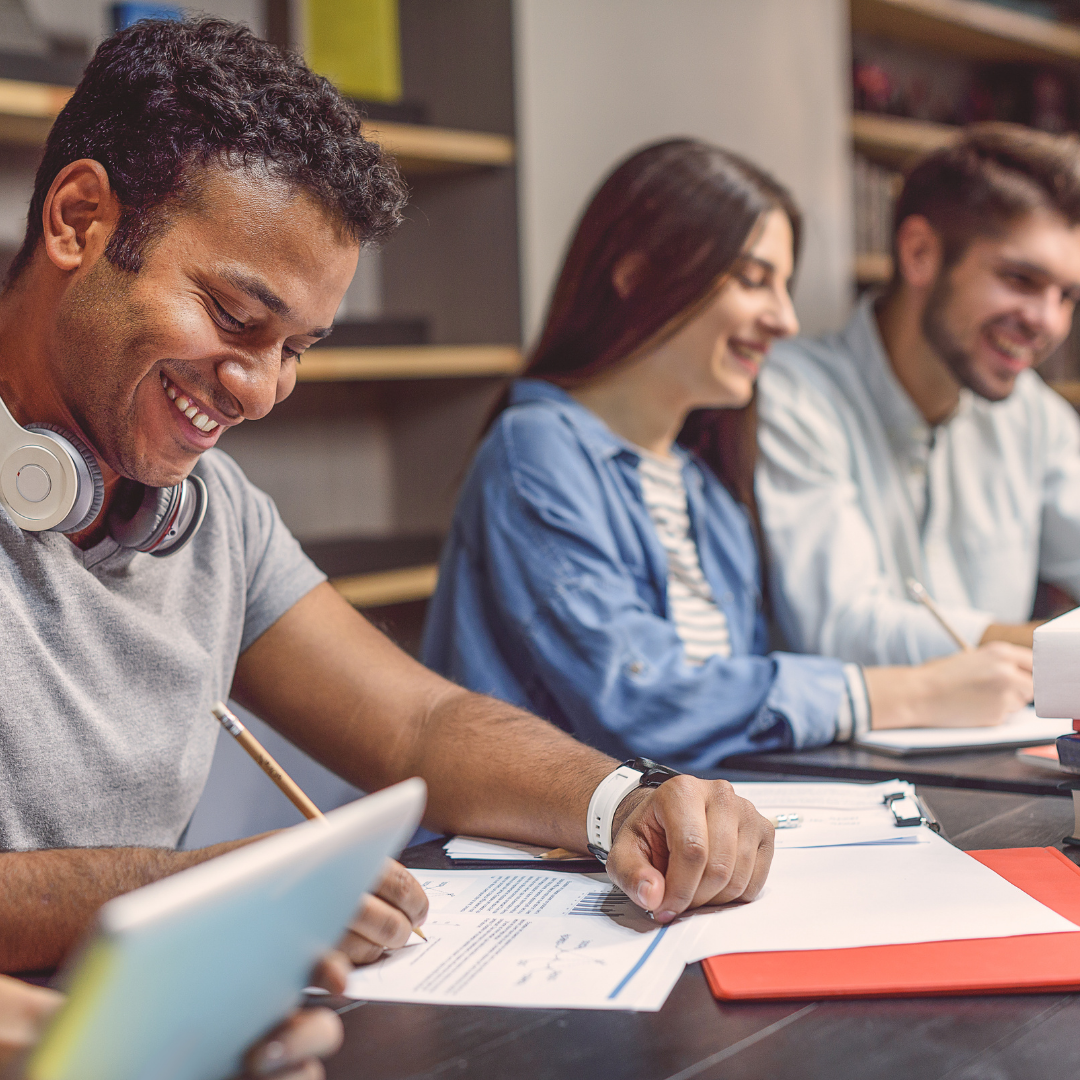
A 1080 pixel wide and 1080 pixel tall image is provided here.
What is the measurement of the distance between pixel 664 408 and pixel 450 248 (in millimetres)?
1041

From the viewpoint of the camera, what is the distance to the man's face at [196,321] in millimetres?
899

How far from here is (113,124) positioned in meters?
0.92

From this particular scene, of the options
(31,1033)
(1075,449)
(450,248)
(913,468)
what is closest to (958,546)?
(913,468)

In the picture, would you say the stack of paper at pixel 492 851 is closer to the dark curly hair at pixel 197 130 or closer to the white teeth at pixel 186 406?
the white teeth at pixel 186 406

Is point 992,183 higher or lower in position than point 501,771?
higher

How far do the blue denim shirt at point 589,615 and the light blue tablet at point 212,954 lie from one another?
3.14 feet

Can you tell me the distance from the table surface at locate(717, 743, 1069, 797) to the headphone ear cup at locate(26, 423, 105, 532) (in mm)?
755

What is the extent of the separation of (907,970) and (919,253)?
75.9 inches

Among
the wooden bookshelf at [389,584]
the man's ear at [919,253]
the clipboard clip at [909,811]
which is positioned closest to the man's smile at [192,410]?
the clipboard clip at [909,811]

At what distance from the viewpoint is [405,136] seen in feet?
→ 7.73

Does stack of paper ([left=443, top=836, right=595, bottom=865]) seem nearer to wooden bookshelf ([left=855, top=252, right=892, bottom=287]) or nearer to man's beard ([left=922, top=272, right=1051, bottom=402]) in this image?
man's beard ([left=922, top=272, right=1051, bottom=402])

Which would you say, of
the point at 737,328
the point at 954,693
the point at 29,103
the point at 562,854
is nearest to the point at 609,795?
the point at 562,854

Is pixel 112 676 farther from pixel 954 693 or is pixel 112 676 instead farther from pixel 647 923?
pixel 954 693

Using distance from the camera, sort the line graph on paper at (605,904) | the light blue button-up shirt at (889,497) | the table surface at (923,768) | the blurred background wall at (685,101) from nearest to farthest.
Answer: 1. the line graph on paper at (605,904)
2. the table surface at (923,768)
3. the light blue button-up shirt at (889,497)
4. the blurred background wall at (685,101)
